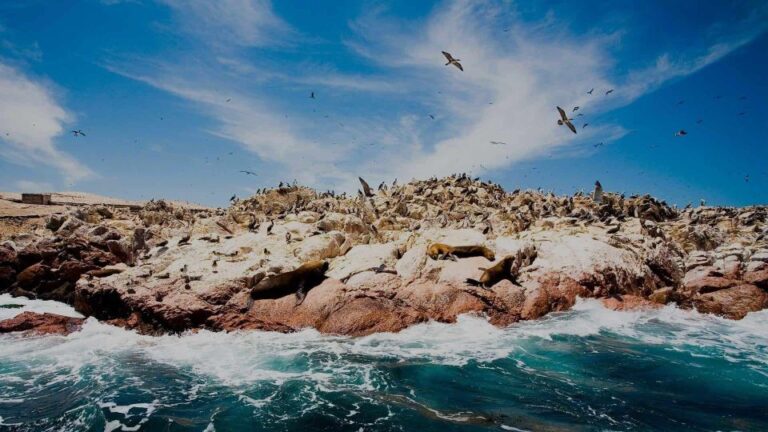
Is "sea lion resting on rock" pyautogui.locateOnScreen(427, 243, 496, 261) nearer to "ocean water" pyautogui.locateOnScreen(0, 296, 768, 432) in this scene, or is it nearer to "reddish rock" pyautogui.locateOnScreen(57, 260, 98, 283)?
"ocean water" pyautogui.locateOnScreen(0, 296, 768, 432)

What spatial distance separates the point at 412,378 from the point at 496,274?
22.4ft

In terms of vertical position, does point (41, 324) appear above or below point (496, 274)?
below

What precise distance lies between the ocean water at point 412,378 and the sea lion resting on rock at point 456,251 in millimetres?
3472

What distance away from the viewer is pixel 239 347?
42.9 ft

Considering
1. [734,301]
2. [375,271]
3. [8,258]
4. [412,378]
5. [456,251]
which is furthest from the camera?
[8,258]

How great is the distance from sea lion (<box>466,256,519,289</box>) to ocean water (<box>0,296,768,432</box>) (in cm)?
164

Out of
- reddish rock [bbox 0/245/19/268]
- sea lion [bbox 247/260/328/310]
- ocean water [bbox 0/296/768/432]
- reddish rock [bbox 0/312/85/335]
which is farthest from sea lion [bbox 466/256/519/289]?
reddish rock [bbox 0/245/19/268]

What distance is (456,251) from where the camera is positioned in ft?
57.7

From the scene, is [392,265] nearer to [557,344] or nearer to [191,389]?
Answer: [557,344]

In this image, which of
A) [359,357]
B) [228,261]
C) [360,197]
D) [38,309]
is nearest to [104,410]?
[359,357]

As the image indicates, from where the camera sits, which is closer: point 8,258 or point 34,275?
point 34,275

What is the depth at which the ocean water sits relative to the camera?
8.16 meters

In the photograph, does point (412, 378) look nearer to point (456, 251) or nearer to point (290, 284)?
point (290, 284)

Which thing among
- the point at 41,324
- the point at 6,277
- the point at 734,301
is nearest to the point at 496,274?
the point at 734,301
